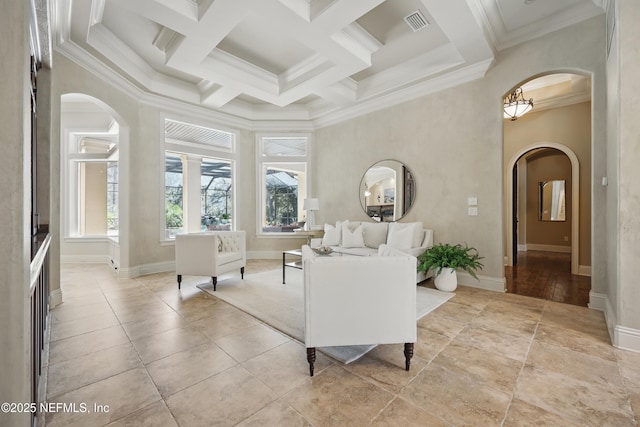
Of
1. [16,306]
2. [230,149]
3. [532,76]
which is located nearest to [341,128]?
[230,149]

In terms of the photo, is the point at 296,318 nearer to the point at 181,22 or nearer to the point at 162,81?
the point at 181,22

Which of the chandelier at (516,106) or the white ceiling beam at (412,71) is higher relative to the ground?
the white ceiling beam at (412,71)

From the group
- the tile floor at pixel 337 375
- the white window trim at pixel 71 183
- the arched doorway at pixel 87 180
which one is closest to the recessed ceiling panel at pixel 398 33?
the tile floor at pixel 337 375

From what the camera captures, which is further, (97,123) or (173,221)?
(97,123)

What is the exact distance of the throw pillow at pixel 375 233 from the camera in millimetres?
4793

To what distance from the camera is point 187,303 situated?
10.9 feet

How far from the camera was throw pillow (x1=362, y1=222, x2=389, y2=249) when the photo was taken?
4.79m

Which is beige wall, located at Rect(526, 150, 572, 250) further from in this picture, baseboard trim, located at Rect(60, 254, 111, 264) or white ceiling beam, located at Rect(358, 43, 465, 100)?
baseboard trim, located at Rect(60, 254, 111, 264)

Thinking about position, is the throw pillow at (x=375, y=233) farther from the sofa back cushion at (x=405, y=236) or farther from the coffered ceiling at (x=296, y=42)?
the coffered ceiling at (x=296, y=42)

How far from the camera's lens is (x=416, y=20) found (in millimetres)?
3338

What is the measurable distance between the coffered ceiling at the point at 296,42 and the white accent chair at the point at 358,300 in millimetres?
2643

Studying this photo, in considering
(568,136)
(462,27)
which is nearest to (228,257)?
(462,27)

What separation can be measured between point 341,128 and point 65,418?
5.65m

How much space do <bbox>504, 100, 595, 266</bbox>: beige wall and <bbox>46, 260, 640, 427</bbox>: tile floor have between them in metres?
2.51
